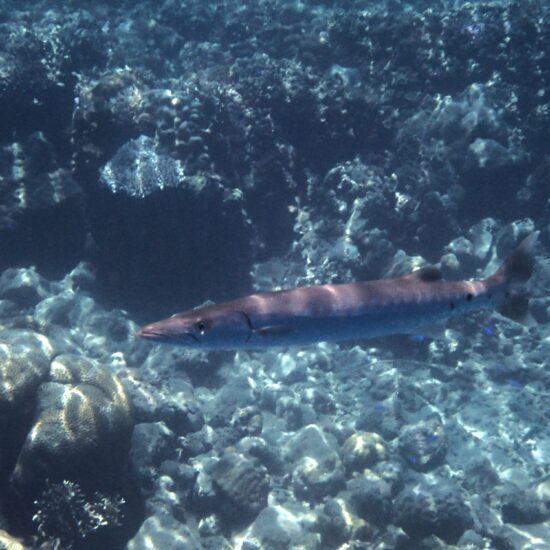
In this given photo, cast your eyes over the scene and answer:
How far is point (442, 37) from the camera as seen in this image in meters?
15.4

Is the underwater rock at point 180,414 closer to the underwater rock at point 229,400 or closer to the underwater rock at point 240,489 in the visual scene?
the underwater rock at point 229,400

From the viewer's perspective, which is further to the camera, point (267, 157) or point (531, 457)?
point (267, 157)

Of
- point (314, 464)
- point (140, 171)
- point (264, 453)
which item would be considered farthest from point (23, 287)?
point (314, 464)

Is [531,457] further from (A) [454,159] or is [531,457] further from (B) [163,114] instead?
(B) [163,114]

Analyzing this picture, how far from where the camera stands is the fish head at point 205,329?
10.9 feet

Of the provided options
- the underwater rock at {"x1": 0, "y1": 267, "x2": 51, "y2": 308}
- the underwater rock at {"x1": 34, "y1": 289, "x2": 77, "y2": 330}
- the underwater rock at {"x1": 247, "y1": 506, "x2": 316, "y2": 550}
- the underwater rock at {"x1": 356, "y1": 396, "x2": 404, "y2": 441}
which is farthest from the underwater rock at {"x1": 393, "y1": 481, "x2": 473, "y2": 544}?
the underwater rock at {"x1": 0, "y1": 267, "x2": 51, "y2": 308}

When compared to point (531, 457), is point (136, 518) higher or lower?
higher

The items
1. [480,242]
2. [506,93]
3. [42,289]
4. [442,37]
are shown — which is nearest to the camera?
[42,289]

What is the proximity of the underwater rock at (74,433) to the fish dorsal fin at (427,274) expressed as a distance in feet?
17.8

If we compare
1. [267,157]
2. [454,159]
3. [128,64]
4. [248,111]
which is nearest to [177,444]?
[267,157]

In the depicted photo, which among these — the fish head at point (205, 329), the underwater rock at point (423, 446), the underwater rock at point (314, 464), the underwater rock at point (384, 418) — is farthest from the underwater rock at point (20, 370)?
the underwater rock at point (423, 446)

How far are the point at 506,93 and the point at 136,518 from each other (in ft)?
49.8

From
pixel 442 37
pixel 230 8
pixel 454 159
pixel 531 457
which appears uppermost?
pixel 230 8

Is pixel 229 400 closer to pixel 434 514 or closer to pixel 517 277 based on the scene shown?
pixel 434 514
